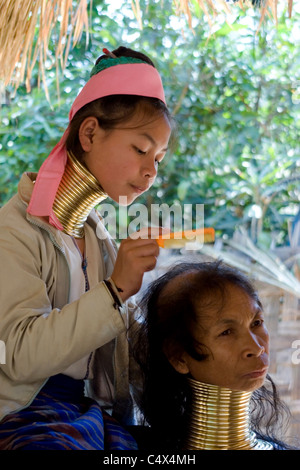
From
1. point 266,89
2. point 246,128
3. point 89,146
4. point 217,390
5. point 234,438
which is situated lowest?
point 234,438

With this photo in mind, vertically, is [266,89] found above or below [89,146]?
above

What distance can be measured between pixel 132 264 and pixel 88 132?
0.46 meters

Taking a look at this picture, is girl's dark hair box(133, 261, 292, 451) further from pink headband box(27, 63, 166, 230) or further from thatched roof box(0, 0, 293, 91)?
thatched roof box(0, 0, 293, 91)

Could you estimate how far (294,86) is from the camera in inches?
187

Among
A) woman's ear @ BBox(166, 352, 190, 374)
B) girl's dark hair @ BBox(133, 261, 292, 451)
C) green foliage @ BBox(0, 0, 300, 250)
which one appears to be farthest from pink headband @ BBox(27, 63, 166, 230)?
green foliage @ BBox(0, 0, 300, 250)

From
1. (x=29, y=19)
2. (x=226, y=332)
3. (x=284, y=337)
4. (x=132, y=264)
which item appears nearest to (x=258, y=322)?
(x=226, y=332)

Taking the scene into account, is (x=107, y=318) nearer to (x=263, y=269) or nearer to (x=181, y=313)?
(x=181, y=313)

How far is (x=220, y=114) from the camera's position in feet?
15.4

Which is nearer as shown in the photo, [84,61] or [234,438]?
[234,438]

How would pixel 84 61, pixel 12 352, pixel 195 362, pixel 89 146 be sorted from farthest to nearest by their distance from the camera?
pixel 84 61, pixel 89 146, pixel 195 362, pixel 12 352

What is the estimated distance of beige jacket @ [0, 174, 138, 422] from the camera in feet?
4.84

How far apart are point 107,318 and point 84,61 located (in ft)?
10.8

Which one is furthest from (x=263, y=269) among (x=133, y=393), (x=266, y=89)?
(x=266, y=89)

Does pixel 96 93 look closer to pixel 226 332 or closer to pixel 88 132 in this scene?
pixel 88 132
